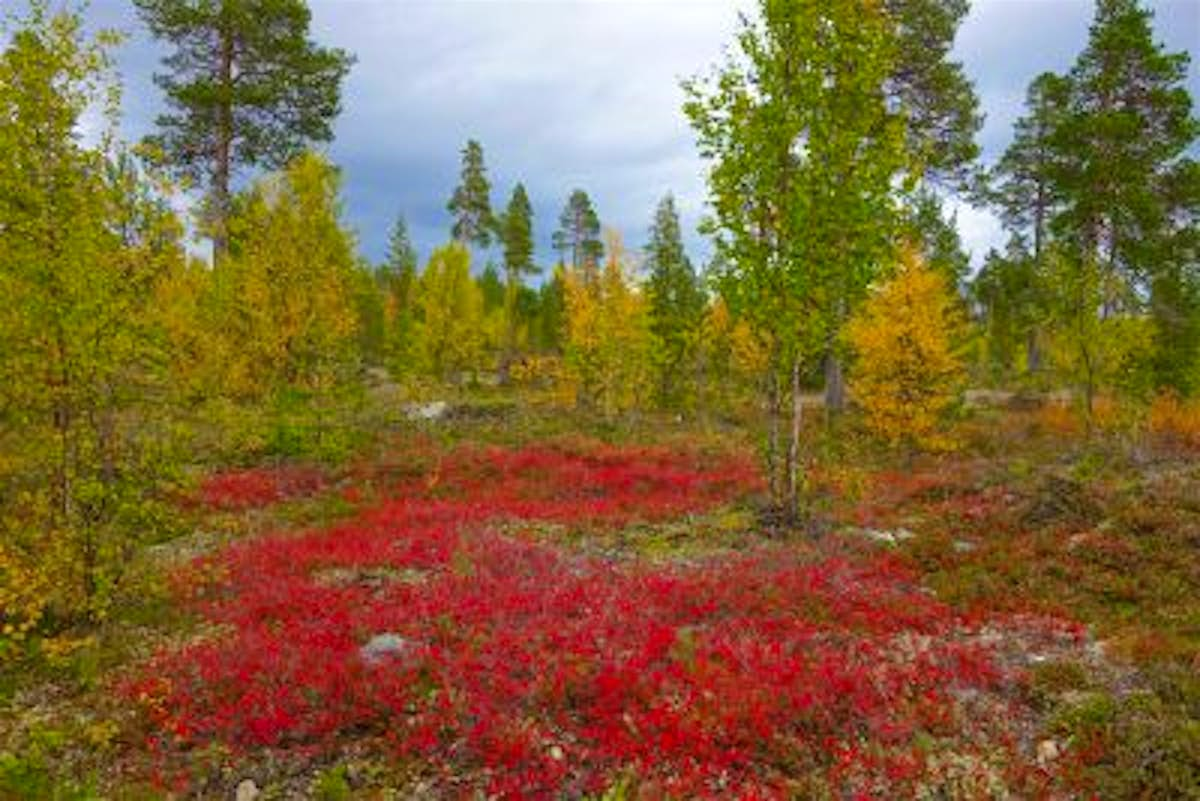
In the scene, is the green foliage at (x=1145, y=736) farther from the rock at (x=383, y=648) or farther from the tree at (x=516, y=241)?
the tree at (x=516, y=241)

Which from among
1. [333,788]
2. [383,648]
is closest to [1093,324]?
[383,648]

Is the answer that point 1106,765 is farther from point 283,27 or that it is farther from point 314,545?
point 283,27

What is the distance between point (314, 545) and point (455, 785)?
961 cm

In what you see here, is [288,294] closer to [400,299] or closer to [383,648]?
[383,648]

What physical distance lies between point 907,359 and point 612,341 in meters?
17.6

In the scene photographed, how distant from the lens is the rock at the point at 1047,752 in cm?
870

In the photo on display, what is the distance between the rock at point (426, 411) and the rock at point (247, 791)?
89.3 ft

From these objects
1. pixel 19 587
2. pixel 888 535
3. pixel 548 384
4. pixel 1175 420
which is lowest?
pixel 888 535

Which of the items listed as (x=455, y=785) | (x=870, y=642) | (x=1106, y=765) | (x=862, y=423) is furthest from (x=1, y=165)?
(x=862, y=423)

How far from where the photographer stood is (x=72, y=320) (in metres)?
11.0

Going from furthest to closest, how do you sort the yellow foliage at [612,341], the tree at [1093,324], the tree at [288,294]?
the yellow foliage at [612,341], the tree at [1093,324], the tree at [288,294]

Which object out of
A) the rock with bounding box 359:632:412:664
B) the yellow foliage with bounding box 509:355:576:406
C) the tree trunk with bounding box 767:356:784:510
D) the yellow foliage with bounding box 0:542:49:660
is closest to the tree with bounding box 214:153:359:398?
the tree trunk with bounding box 767:356:784:510

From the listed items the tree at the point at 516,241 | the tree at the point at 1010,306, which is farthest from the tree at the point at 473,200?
the tree at the point at 1010,306

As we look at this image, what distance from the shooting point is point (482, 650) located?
36.4 ft
